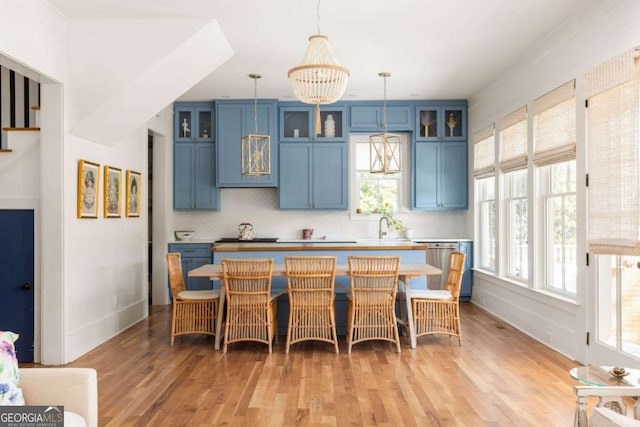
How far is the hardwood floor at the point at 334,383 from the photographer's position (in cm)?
323

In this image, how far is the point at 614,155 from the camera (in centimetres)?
385

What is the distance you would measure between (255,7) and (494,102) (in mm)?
3736

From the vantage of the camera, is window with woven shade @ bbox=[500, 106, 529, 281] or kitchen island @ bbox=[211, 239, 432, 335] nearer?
kitchen island @ bbox=[211, 239, 432, 335]

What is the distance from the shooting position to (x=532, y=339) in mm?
5277

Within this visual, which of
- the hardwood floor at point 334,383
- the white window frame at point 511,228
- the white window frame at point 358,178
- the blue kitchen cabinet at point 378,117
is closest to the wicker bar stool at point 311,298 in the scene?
the hardwood floor at point 334,383

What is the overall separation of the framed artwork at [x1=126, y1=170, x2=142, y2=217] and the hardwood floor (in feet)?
5.08

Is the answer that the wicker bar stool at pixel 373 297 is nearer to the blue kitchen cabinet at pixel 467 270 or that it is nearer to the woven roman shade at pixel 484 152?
the woven roman shade at pixel 484 152

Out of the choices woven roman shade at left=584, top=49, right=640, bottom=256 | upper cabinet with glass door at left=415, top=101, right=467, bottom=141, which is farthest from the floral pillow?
upper cabinet with glass door at left=415, top=101, right=467, bottom=141

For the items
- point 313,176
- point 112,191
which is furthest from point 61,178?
point 313,176

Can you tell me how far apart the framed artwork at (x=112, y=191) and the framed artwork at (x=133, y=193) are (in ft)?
0.78

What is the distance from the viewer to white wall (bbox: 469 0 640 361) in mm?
3916

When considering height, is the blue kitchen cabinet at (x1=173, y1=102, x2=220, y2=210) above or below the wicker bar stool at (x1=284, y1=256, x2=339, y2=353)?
above

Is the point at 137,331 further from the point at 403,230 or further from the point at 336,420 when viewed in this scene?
the point at 403,230

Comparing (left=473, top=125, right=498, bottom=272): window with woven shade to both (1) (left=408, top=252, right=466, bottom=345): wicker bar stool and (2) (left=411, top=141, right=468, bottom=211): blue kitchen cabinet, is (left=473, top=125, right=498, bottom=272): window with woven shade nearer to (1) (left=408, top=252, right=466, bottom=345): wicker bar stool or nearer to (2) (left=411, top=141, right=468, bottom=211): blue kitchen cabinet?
(2) (left=411, top=141, right=468, bottom=211): blue kitchen cabinet
